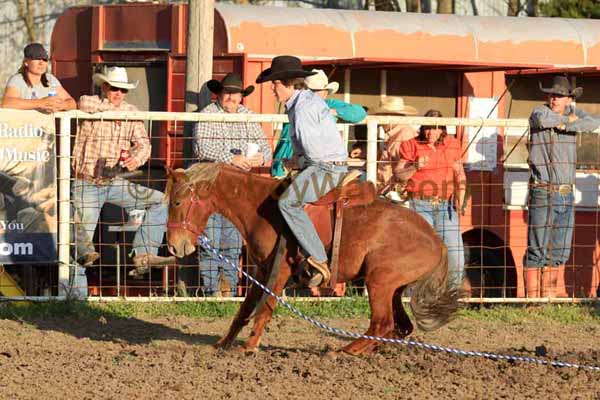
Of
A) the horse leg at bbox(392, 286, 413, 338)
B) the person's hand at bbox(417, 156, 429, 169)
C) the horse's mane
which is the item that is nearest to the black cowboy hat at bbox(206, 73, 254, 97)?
the person's hand at bbox(417, 156, 429, 169)

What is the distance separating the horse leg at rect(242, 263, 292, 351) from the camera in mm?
9023

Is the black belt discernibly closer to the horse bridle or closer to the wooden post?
the horse bridle

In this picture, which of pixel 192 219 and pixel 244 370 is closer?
pixel 244 370

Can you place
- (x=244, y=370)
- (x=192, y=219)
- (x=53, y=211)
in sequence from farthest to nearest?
(x=53, y=211), (x=192, y=219), (x=244, y=370)

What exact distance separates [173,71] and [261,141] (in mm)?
1446

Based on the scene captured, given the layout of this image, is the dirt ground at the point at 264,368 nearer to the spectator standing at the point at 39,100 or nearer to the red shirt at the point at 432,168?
the spectator standing at the point at 39,100

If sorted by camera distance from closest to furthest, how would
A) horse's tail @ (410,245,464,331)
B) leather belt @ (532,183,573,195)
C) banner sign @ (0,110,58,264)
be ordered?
horse's tail @ (410,245,464,331) < banner sign @ (0,110,58,264) < leather belt @ (532,183,573,195)

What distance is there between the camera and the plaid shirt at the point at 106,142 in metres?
11.1

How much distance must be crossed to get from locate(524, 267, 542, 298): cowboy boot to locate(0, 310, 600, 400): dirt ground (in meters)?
1.55

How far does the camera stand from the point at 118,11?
12422 millimetres

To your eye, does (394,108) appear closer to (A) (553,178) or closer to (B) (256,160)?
(A) (553,178)

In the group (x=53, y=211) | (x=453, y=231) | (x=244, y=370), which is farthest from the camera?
(x=453, y=231)

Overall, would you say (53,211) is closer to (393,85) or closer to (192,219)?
(192,219)

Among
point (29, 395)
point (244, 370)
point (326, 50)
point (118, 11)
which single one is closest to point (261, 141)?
point (326, 50)
